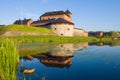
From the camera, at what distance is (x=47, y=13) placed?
93.5 metres

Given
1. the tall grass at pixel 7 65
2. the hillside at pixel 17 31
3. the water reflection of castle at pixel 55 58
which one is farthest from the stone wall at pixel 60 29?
the tall grass at pixel 7 65

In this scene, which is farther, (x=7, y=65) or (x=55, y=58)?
(x=55, y=58)

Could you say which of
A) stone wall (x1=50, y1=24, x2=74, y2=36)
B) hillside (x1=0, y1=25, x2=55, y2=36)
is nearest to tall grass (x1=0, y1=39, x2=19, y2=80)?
hillside (x1=0, y1=25, x2=55, y2=36)

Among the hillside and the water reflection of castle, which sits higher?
the hillside

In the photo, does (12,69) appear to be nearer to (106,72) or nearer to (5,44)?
(5,44)

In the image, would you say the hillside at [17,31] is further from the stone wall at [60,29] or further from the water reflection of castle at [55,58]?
the water reflection of castle at [55,58]

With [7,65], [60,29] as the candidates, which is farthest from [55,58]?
[60,29]

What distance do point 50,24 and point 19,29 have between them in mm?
17086

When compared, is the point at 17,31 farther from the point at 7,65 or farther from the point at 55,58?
A: the point at 7,65

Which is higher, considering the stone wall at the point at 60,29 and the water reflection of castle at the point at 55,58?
the stone wall at the point at 60,29

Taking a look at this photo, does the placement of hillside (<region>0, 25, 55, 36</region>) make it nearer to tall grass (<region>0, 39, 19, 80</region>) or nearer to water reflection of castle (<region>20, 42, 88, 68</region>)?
water reflection of castle (<region>20, 42, 88, 68</region>)

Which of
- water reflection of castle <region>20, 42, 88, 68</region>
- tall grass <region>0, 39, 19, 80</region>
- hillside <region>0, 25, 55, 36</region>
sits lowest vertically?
water reflection of castle <region>20, 42, 88, 68</region>

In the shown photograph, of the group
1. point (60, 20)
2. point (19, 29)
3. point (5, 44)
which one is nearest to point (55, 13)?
point (60, 20)

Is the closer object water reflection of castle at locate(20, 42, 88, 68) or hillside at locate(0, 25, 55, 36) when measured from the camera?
water reflection of castle at locate(20, 42, 88, 68)
